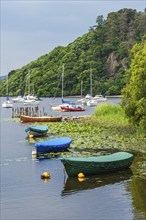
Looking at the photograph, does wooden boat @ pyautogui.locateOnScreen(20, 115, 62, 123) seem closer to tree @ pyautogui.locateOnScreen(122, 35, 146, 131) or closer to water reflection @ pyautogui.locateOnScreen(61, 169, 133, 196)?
tree @ pyautogui.locateOnScreen(122, 35, 146, 131)

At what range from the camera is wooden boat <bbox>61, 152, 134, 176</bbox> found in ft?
92.3

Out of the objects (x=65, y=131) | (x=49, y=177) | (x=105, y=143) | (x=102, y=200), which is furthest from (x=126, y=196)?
(x=65, y=131)

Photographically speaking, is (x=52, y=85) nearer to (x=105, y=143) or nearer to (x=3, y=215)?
(x=105, y=143)

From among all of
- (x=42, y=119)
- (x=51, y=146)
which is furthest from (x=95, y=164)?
(x=42, y=119)

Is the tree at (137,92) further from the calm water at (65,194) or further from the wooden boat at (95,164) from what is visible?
the wooden boat at (95,164)

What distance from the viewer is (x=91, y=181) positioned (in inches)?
1104

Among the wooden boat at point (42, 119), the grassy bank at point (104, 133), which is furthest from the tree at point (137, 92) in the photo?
the wooden boat at point (42, 119)

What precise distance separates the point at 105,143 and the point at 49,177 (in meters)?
13.4

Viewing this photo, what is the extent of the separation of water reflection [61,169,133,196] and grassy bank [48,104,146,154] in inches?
306

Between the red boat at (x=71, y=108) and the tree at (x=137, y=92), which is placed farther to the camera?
the red boat at (x=71, y=108)

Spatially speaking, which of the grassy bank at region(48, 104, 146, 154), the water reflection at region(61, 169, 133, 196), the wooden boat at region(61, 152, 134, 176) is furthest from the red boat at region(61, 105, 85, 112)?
the water reflection at region(61, 169, 133, 196)

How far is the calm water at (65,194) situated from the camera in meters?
22.1

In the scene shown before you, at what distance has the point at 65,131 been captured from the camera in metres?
53.3

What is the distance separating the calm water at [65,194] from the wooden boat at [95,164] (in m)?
0.47
